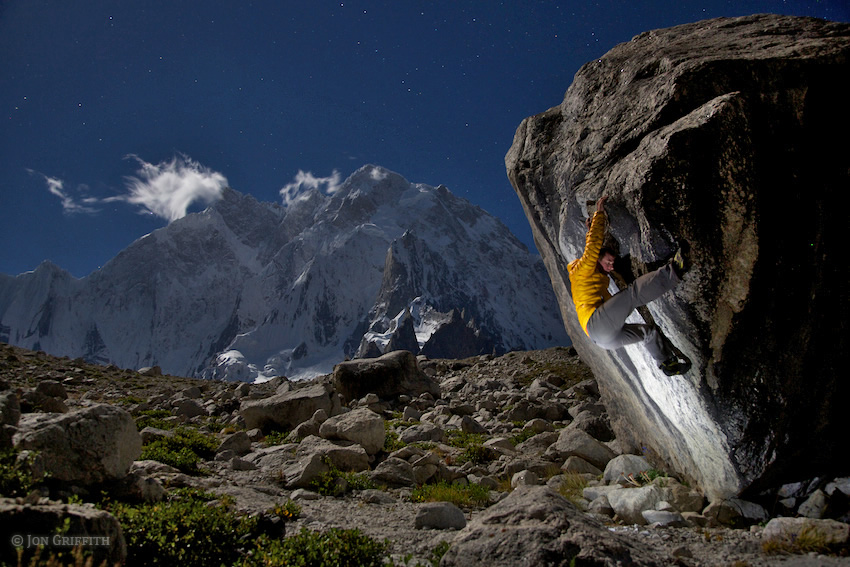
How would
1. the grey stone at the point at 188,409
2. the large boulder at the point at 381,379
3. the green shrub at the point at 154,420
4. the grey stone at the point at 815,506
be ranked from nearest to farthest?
1. the grey stone at the point at 815,506
2. the green shrub at the point at 154,420
3. the grey stone at the point at 188,409
4. the large boulder at the point at 381,379

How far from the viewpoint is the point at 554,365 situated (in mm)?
35125

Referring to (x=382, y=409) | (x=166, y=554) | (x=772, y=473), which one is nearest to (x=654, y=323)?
(x=772, y=473)

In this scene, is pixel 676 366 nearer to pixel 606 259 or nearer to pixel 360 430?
pixel 606 259

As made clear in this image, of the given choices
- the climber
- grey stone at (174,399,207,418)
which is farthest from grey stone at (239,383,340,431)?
the climber

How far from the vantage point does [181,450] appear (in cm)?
912

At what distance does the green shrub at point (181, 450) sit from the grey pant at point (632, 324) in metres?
7.60

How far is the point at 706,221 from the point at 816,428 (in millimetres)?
3038

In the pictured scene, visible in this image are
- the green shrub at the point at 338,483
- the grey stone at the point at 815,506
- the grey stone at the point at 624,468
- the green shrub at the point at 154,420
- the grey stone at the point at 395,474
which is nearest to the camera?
the grey stone at the point at 815,506

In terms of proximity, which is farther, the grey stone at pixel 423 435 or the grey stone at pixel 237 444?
the grey stone at pixel 423 435

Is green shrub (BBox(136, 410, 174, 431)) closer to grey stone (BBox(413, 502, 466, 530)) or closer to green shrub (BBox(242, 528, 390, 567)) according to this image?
green shrub (BBox(242, 528, 390, 567))

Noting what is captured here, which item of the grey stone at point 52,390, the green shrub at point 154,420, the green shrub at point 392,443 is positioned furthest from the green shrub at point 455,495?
the grey stone at point 52,390

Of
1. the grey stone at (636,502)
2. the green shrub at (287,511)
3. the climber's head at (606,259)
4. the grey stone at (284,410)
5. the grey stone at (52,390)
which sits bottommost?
the grey stone at (636,502)

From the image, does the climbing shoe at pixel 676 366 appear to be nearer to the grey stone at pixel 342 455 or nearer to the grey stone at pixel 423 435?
Answer: the grey stone at pixel 342 455

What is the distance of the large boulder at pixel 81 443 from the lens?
523cm
